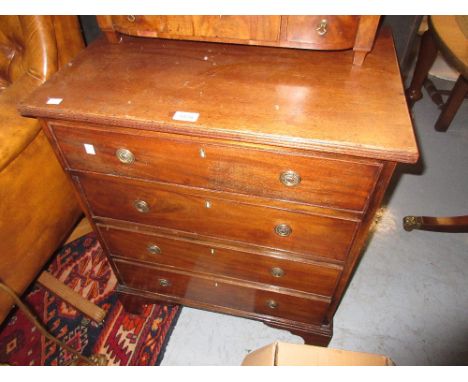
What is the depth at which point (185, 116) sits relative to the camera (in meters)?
0.84

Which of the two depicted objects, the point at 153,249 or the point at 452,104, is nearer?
the point at 153,249

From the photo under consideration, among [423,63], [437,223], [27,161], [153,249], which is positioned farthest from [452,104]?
[27,161]

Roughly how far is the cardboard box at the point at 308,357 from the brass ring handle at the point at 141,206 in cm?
61

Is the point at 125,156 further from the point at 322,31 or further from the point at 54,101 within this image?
the point at 322,31

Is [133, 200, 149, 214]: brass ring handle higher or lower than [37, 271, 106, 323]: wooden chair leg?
higher

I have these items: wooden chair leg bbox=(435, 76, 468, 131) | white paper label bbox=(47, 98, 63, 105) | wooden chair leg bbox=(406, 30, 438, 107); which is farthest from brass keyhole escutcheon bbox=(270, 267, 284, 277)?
wooden chair leg bbox=(435, 76, 468, 131)

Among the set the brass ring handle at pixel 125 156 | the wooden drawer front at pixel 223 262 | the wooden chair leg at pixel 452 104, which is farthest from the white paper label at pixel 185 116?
the wooden chair leg at pixel 452 104

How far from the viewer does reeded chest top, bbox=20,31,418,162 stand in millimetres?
783

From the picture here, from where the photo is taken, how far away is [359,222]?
0.95 metres

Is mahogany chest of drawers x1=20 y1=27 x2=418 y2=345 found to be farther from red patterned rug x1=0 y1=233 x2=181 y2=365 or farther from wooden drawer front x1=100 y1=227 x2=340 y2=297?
red patterned rug x1=0 y1=233 x2=181 y2=365

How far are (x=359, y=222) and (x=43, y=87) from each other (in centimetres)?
105

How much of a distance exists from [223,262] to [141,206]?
402 millimetres

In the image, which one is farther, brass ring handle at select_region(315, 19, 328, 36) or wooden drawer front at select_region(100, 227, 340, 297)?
wooden drawer front at select_region(100, 227, 340, 297)

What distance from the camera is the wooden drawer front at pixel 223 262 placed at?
1.19 meters
